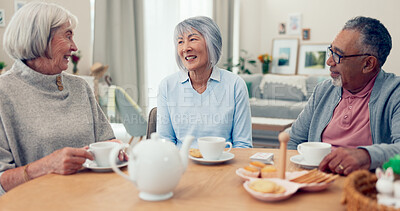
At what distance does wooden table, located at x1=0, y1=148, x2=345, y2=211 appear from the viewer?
89 cm

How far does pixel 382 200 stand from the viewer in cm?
78

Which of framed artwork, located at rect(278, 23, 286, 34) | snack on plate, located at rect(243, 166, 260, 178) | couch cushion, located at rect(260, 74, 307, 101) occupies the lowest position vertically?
couch cushion, located at rect(260, 74, 307, 101)

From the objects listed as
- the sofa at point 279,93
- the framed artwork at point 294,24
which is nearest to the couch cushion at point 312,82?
the sofa at point 279,93

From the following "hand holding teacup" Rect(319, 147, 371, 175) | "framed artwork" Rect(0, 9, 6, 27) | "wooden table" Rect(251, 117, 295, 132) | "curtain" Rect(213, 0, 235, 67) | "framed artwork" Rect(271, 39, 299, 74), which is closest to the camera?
"hand holding teacup" Rect(319, 147, 371, 175)

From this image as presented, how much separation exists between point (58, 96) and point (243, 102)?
91 centimetres

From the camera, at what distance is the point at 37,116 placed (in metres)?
1.39

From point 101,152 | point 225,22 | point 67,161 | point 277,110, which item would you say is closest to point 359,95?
point 101,152

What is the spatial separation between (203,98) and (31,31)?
892 mm

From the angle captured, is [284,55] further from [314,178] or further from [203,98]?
[314,178]

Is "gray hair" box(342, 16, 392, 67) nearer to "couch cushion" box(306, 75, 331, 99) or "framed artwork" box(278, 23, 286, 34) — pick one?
"couch cushion" box(306, 75, 331, 99)

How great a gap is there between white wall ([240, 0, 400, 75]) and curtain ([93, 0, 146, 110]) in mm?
3362

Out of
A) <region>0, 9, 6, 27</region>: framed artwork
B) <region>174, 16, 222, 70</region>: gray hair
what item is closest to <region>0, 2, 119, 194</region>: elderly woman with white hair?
<region>174, 16, 222, 70</region>: gray hair

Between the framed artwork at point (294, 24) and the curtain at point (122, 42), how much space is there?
3489 millimetres

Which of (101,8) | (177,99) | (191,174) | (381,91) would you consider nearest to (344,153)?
(191,174)
